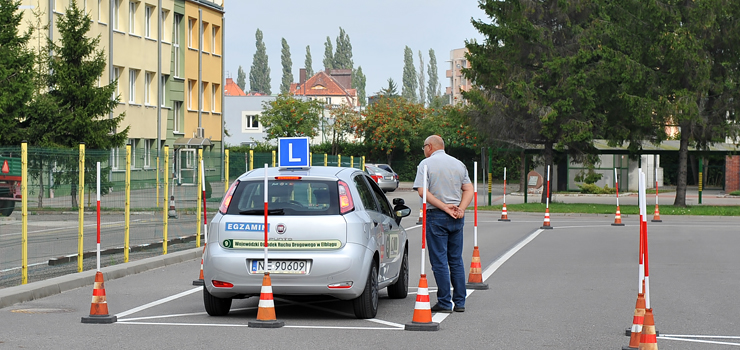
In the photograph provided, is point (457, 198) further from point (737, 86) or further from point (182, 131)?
point (182, 131)

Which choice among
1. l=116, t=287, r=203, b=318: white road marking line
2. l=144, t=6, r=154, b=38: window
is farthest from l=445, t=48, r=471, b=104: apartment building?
l=116, t=287, r=203, b=318: white road marking line

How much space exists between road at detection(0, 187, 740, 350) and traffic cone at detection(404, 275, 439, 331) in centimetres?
11

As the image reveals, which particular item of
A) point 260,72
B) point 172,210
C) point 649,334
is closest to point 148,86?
point 172,210

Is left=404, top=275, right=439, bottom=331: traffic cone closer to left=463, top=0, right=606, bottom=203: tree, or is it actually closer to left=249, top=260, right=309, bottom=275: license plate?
left=249, top=260, right=309, bottom=275: license plate

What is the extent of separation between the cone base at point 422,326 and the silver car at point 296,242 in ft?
2.16

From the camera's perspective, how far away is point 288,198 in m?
9.68

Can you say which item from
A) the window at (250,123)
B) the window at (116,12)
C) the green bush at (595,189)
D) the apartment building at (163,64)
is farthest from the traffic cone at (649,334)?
the window at (250,123)

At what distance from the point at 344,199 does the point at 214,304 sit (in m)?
1.61

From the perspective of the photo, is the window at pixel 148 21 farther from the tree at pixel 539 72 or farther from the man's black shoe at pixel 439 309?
the man's black shoe at pixel 439 309

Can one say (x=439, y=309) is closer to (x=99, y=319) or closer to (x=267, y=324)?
(x=267, y=324)

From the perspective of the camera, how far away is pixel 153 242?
1773 centimetres

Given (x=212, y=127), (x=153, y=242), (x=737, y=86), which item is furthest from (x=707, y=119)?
(x=212, y=127)

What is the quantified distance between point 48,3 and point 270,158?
17816 mm

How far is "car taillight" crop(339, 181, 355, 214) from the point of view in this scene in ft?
31.4
